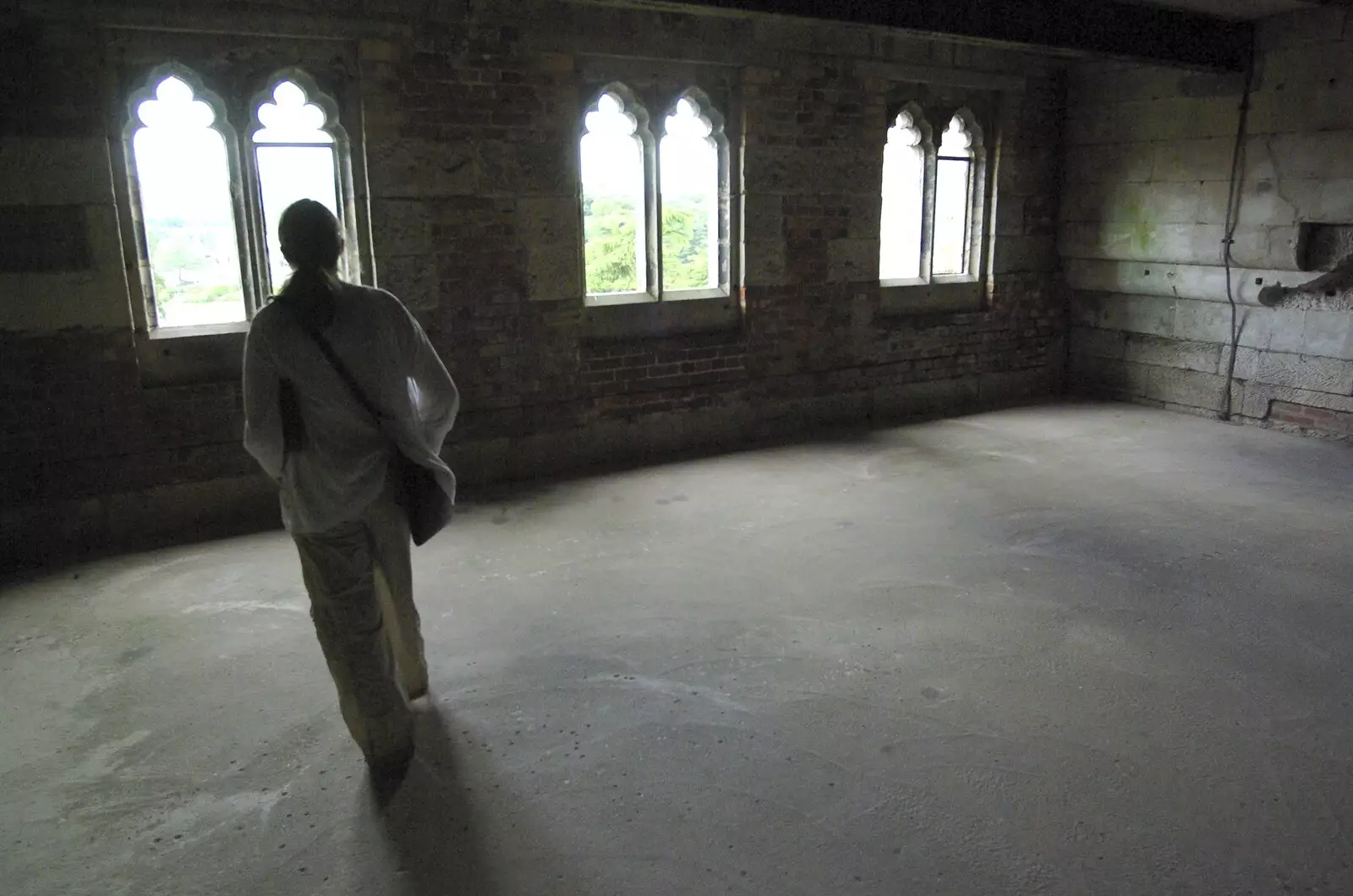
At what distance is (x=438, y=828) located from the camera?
2215 mm

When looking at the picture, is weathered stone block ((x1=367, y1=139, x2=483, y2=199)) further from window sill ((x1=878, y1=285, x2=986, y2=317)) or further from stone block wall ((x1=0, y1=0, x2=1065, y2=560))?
window sill ((x1=878, y1=285, x2=986, y2=317))

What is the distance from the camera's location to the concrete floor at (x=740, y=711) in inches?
82.4

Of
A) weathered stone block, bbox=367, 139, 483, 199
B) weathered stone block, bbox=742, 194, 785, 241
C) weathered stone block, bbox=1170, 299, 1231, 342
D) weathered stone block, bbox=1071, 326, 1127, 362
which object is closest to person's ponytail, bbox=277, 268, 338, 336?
weathered stone block, bbox=367, 139, 483, 199

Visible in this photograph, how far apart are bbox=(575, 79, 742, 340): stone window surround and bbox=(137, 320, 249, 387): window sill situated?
6.28ft

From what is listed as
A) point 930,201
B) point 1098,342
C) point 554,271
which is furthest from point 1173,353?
point 554,271

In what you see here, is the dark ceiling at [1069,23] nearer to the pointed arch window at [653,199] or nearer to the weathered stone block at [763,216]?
the pointed arch window at [653,199]

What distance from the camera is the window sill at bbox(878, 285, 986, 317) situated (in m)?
6.55

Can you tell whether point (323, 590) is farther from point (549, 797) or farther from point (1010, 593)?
point (1010, 593)

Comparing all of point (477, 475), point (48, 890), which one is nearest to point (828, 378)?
point (477, 475)

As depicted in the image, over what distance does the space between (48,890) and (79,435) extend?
2.74 m

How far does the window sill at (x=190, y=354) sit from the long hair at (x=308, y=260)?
236 cm

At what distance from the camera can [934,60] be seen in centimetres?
621

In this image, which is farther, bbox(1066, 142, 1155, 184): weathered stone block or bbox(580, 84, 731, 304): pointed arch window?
bbox(1066, 142, 1155, 184): weathered stone block

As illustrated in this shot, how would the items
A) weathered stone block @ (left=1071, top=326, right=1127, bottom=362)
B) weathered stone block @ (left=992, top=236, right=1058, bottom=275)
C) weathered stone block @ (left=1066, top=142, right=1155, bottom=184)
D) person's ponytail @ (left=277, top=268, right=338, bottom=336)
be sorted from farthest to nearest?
1. weathered stone block @ (left=1071, top=326, right=1127, bottom=362)
2. weathered stone block @ (left=992, top=236, right=1058, bottom=275)
3. weathered stone block @ (left=1066, top=142, right=1155, bottom=184)
4. person's ponytail @ (left=277, top=268, right=338, bottom=336)
